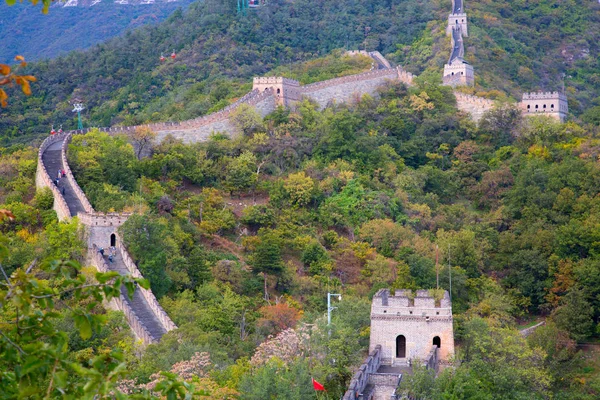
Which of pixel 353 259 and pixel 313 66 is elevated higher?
pixel 313 66

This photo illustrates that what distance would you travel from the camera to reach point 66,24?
137 meters

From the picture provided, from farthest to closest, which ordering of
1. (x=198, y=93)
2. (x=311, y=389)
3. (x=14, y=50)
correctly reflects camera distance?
(x=14, y=50) → (x=198, y=93) → (x=311, y=389)

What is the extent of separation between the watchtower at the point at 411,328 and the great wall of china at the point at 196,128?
456 cm

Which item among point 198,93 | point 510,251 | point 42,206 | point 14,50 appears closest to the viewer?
point 42,206

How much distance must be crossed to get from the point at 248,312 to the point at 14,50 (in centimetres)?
8920

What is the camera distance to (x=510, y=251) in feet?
181

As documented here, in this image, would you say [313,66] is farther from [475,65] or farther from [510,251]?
[510,251]

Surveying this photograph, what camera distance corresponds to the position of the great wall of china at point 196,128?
3922 cm

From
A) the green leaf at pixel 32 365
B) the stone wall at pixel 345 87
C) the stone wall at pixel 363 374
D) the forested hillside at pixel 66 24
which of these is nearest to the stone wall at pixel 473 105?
the stone wall at pixel 345 87

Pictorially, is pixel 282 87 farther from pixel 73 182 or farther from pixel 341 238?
pixel 73 182

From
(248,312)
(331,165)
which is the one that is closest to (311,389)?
(248,312)

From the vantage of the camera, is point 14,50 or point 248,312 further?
point 14,50

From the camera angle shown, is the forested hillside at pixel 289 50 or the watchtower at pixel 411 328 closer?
the watchtower at pixel 411 328

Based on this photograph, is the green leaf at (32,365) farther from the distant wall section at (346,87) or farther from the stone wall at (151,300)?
the distant wall section at (346,87)
